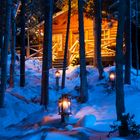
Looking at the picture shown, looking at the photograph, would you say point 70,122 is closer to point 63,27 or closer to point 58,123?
point 58,123

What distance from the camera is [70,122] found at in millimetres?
16281

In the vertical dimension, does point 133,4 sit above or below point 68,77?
above

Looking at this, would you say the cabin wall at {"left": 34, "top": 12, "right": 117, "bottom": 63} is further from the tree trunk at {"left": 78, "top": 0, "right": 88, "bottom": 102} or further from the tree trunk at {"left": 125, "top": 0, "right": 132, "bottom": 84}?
the tree trunk at {"left": 78, "top": 0, "right": 88, "bottom": 102}

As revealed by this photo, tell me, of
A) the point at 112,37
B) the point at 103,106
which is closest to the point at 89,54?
the point at 112,37

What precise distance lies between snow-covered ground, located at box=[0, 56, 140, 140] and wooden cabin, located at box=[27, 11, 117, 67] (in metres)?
4.26

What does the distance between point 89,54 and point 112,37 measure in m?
2.93

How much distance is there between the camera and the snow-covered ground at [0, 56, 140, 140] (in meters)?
14.1

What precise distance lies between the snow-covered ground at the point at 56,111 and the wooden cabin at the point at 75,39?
4.26 m

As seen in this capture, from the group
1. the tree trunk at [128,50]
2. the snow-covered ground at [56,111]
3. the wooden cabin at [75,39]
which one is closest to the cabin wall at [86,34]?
the wooden cabin at [75,39]

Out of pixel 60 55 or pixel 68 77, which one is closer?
pixel 68 77

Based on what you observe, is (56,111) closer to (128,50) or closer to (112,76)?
(112,76)

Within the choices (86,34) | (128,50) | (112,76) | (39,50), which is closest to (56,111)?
(112,76)

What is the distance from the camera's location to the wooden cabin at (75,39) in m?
31.8

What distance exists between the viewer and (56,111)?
2000 cm
